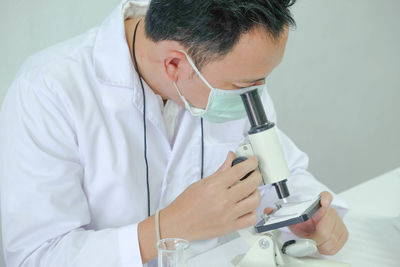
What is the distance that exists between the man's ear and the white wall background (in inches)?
60.2

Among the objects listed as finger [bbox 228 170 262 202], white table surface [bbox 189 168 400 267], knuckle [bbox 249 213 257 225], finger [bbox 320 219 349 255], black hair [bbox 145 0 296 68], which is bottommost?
white table surface [bbox 189 168 400 267]

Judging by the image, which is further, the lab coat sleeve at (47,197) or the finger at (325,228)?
the finger at (325,228)

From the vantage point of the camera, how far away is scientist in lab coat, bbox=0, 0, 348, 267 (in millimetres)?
1238

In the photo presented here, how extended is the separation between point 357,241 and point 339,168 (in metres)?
1.93

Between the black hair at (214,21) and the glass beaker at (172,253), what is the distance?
57 cm

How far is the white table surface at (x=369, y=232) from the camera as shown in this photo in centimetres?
143

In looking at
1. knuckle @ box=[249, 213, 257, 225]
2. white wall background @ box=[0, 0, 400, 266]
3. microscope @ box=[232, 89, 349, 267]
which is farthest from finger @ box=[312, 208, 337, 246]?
white wall background @ box=[0, 0, 400, 266]

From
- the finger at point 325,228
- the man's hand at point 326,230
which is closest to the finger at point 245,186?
the man's hand at point 326,230

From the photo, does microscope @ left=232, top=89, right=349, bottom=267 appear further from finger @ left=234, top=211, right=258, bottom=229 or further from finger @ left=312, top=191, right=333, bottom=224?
finger @ left=312, top=191, right=333, bottom=224

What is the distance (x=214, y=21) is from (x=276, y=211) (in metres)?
0.57

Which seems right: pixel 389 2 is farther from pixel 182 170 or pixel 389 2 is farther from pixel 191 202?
pixel 191 202

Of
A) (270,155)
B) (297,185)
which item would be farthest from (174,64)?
(297,185)

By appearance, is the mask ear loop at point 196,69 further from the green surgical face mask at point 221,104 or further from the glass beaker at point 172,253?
the glass beaker at point 172,253

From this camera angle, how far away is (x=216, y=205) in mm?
1222
